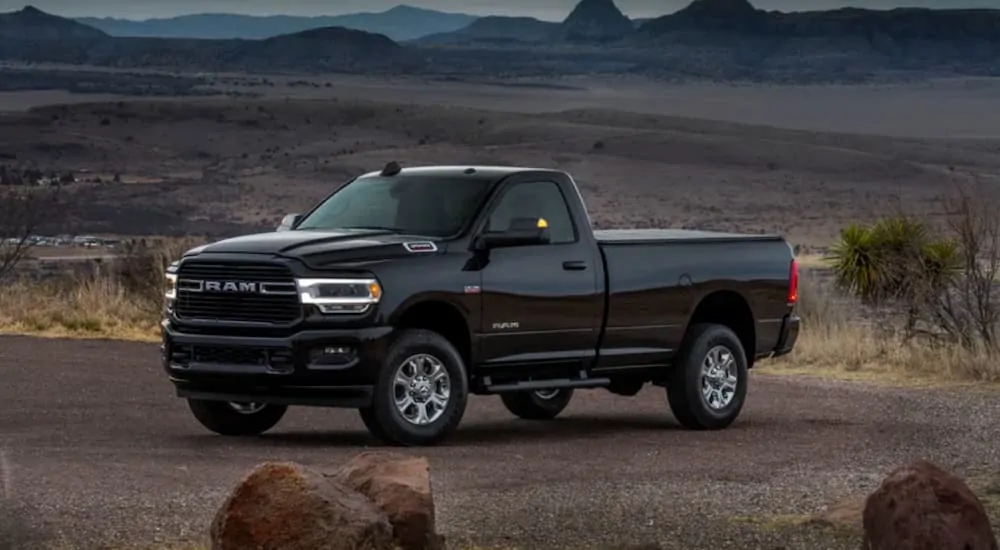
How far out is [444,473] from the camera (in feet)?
44.2

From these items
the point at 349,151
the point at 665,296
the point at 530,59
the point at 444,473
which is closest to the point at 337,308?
the point at 444,473

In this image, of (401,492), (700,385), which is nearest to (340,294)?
(700,385)

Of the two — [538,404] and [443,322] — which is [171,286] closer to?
[443,322]

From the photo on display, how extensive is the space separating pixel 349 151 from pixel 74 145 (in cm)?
1205

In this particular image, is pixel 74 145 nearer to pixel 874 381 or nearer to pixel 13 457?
pixel 874 381

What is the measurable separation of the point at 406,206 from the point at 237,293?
6.04ft

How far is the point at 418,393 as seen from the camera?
49.0 ft

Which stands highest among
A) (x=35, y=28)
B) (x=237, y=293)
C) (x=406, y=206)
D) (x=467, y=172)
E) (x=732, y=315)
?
(x=467, y=172)

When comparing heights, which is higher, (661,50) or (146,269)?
(146,269)

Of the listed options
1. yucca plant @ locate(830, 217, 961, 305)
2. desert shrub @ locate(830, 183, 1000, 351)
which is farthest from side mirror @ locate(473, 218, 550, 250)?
yucca plant @ locate(830, 217, 961, 305)

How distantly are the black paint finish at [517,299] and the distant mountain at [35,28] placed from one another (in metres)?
162

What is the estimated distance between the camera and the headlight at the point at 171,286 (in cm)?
1519

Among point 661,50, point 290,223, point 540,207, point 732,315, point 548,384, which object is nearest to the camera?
point 548,384

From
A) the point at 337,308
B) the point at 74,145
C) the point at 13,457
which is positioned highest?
the point at 337,308
